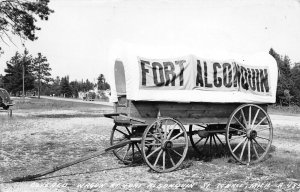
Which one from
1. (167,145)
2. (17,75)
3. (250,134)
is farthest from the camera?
(17,75)

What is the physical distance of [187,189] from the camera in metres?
6.36

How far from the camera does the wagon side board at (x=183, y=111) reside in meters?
7.84

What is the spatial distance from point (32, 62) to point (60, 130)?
90.7 metres

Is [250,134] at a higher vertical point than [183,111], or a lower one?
lower

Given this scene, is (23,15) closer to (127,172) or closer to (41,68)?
(127,172)

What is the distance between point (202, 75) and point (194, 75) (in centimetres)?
24

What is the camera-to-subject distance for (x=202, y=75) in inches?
326

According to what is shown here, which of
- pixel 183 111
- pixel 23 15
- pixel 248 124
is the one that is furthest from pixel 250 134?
pixel 23 15

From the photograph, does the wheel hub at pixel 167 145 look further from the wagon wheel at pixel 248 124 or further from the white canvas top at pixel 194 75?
the wagon wheel at pixel 248 124

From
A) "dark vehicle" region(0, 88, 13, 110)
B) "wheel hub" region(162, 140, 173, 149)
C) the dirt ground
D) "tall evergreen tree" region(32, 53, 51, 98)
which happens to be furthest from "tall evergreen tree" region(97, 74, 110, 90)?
"wheel hub" region(162, 140, 173, 149)

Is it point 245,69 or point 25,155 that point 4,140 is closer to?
point 25,155

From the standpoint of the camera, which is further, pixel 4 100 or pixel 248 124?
pixel 4 100

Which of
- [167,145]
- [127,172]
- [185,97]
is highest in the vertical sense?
[185,97]

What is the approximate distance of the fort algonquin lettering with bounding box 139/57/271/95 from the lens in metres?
7.74
